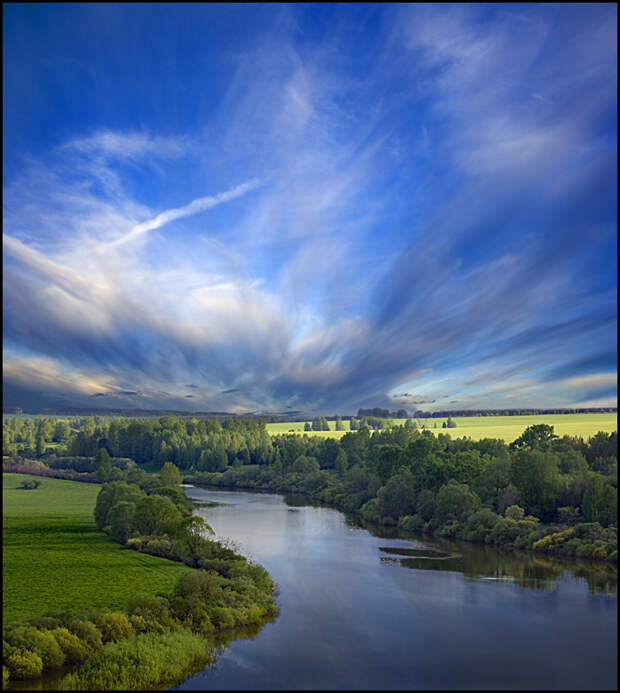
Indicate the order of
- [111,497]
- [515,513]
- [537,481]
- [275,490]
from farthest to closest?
[275,490]
[537,481]
[515,513]
[111,497]

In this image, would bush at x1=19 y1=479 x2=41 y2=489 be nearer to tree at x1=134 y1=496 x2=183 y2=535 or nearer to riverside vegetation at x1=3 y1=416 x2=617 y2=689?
riverside vegetation at x1=3 y1=416 x2=617 y2=689

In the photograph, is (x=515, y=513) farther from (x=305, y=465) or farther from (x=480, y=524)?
(x=305, y=465)

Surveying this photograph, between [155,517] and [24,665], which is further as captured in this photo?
[155,517]

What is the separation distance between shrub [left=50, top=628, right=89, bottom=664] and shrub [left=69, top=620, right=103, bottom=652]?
1.19ft

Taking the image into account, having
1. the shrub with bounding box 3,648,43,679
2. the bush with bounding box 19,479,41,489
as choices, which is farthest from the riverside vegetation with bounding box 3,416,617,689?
the bush with bounding box 19,479,41,489

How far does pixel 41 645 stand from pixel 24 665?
3.41 feet

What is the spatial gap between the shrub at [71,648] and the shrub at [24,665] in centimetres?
140

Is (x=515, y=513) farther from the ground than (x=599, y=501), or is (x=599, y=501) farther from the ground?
(x=599, y=501)

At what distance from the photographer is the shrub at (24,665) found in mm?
25859

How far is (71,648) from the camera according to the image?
27562 millimetres

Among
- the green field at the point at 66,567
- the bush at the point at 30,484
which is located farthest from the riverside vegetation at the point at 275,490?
the bush at the point at 30,484

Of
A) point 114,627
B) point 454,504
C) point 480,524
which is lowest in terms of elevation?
point 480,524

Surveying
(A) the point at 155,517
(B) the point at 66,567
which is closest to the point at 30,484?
(A) the point at 155,517

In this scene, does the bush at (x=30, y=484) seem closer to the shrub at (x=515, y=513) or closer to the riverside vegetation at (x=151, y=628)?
the riverside vegetation at (x=151, y=628)
